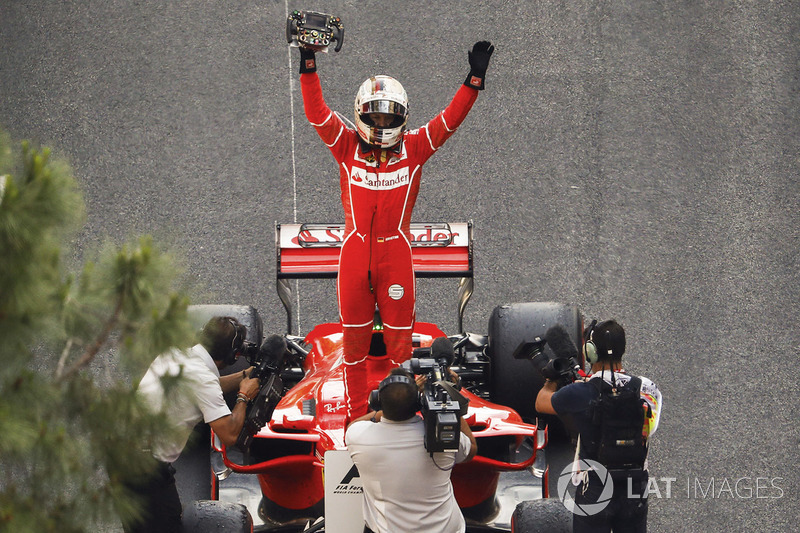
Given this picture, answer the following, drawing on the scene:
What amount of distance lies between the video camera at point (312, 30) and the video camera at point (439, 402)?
1.73 metres

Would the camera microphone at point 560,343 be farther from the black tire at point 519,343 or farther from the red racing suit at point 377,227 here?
the black tire at point 519,343

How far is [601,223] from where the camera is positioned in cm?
867

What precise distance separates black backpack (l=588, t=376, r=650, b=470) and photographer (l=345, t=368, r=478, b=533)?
0.71 metres

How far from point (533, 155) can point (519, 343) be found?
3.27 meters

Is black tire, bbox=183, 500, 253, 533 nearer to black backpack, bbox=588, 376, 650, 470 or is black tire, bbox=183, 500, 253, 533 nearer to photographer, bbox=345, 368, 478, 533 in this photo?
photographer, bbox=345, 368, 478, 533

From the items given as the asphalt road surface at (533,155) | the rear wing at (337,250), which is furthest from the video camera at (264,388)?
the asphalt road surface at (533,155)

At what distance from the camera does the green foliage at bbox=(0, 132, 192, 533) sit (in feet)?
8.42

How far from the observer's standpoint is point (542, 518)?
480 centimetres

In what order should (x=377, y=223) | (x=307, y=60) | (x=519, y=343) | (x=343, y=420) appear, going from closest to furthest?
1. (x=343, y=420)
2. (x=307, y=60)
3. (x=377, y=223)
4. (x=519, y=343)

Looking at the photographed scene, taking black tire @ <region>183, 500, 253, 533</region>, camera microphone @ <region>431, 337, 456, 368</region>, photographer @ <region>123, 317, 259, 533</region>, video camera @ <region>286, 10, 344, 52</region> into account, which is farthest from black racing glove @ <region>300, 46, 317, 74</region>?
black tire @ <region>183, 500, 253, 533</region>

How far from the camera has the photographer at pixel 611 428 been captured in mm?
4668

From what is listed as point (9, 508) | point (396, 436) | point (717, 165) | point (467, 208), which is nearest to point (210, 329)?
point (396, 436)

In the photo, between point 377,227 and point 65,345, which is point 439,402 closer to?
point 377,227

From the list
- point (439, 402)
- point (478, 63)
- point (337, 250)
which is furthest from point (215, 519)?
point (478, 63)
